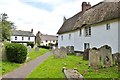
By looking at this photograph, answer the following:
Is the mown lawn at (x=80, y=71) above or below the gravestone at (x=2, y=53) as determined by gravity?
below

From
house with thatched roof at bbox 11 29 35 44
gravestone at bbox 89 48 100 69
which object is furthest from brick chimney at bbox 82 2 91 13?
house with thatched roof at bbox 11 29 35 44

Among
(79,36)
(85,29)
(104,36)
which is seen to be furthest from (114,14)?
(79,36)

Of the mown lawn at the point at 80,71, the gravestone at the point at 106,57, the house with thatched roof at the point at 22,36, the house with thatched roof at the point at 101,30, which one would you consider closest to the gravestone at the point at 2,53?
the mown lawn at the point at 80,71

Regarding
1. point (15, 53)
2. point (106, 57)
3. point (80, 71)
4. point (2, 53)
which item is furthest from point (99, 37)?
point (80, 71)

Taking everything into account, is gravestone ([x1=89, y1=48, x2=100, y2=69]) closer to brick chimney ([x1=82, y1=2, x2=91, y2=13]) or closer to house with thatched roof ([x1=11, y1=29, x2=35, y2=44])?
brick chimney ([x1=82, y1=2, x2=91, y2=13])

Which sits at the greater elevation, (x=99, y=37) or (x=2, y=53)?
(x=99, y=37)

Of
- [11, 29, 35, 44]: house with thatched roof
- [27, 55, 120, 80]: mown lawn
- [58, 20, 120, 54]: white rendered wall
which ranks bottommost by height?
[27, 55, 120, 80]: mown lawn

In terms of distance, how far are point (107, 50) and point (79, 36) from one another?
71.2ft

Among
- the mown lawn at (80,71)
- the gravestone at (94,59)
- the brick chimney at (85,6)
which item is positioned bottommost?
the mown lawn at (80,71)

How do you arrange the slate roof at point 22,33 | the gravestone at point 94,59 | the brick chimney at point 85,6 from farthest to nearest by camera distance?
1. the slate roof at point 22,33
2. the brick chimney at point 85,6
3. the gravestone at point 94,59

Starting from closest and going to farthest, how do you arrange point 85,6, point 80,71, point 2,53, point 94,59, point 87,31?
point 80,71, point 94,59, point 2,53, point 87,31, point 85,6

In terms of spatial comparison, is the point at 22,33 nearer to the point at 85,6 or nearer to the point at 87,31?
the point at 85,6

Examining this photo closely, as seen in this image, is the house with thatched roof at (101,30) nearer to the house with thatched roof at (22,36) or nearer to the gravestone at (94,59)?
the gravestone at (94,59)

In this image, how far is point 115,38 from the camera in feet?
83.2
